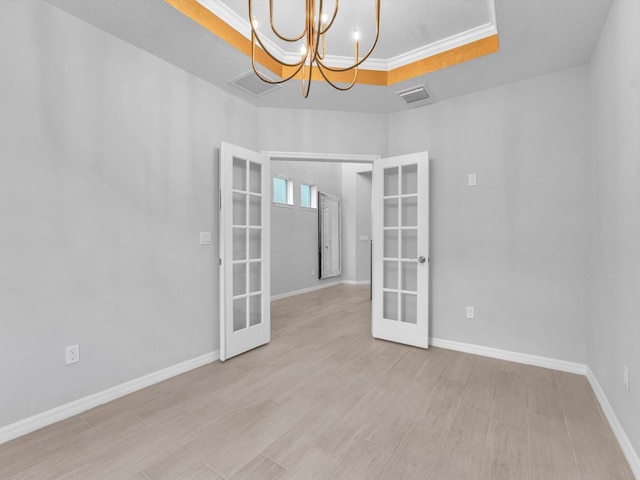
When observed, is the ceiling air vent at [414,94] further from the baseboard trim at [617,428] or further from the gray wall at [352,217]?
the gray wall at [352,217]

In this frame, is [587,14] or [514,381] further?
[514,381]

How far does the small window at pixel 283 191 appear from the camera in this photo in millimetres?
6238

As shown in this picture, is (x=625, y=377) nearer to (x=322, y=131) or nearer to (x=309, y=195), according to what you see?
(x=322, y=131)

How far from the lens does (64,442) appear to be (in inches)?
71.9

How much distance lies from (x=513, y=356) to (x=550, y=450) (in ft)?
4.42

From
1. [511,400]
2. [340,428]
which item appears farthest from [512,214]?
[340,428]

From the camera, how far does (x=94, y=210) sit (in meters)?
2.23

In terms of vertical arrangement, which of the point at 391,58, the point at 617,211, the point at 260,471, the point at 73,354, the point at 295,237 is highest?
the point at 391,58

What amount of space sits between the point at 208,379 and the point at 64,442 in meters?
0.98

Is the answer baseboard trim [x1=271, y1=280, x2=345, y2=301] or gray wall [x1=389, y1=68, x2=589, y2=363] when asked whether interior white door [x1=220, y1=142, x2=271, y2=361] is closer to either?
gray wall [x1=389, y1=68, x2=589, y2=363]

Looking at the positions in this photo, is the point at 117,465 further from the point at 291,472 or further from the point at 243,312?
the point at 243,312

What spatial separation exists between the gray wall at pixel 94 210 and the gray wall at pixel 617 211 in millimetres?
2994

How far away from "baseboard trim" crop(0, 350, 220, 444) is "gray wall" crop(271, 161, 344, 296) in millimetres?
3172

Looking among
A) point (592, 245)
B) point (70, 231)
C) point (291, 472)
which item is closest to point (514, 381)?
point (592, 245)
